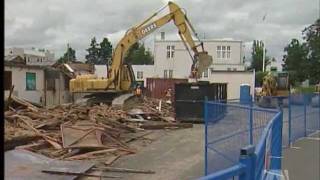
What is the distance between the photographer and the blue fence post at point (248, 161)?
11.8 ft

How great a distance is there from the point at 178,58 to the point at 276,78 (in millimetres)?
37781

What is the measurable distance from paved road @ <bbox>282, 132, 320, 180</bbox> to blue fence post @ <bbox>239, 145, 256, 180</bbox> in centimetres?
673

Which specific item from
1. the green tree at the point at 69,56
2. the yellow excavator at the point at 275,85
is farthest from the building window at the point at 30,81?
the green tree at the point at 69,56

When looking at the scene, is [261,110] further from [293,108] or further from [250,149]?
[293,108]

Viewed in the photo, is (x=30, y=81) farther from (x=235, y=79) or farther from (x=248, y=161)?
(x=248, y=161)

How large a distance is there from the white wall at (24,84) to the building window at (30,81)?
0.75 feet

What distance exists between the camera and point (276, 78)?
40.1 m

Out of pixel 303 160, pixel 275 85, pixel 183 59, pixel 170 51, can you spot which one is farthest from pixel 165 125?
pixel 170 51

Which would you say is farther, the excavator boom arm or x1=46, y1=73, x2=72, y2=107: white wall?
x1=46, y1=73, x2=72, y2=107: white wall

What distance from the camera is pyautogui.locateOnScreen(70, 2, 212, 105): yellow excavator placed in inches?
1092

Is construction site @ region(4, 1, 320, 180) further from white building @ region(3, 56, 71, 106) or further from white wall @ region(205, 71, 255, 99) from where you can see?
white wall @ region(205, 71, 255, 99)

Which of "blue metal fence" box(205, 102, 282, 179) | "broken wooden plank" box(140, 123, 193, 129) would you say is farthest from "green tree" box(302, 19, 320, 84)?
"blue metal fence" box(205, 102, 282, 179)

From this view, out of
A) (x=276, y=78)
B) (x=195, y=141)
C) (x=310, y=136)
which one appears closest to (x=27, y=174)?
(x=195, y=141)

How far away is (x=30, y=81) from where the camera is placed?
39531 millimetres
